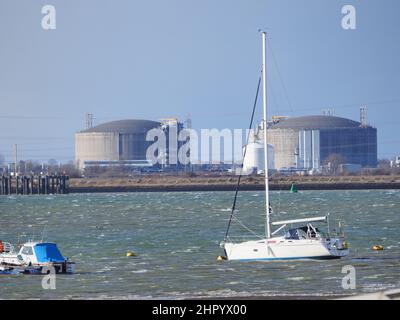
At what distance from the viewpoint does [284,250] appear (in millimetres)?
46844

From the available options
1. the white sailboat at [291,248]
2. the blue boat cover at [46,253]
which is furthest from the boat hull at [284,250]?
the blue boat cover at [46,253]

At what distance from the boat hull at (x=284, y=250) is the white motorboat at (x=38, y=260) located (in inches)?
Result: 313

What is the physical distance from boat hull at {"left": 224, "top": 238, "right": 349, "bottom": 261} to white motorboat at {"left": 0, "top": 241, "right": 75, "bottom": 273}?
7.94 m

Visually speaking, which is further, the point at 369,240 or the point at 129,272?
the point at 369,240

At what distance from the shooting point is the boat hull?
1843 inches

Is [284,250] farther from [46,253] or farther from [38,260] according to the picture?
[38,260]

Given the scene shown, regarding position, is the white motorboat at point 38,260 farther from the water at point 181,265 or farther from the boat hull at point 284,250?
the boat hull at point 284,250

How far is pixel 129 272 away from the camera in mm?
43812

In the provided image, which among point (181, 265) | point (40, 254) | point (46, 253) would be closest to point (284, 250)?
point (181, 265)

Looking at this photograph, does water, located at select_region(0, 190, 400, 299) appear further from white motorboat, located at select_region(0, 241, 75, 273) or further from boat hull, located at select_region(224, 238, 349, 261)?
white motorboat, located at select_region(0, 241, 75, 273)

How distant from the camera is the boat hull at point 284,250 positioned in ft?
154
